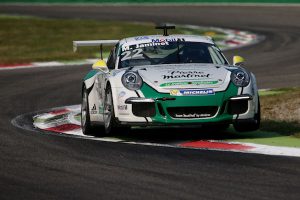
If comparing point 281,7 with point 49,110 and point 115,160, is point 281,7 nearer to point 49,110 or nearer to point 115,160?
point 49,110

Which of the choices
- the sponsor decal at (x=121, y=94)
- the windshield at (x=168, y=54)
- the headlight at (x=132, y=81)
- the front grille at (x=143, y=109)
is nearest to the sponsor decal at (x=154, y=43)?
the windshield at (x=168, y=54)

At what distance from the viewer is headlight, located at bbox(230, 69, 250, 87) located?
11.2 m

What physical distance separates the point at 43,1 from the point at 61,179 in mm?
40316

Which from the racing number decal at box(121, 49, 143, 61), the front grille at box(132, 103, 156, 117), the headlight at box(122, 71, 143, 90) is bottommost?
the front grille at box(132, 103, 156, 117)

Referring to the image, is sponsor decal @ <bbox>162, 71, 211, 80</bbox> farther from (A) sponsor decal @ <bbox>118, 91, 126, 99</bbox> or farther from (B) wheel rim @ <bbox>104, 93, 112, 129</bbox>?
(B) wheel rim @ <bbox>104, 93, 112, 129</bbox>

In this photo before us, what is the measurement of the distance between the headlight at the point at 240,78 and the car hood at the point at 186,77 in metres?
0.07

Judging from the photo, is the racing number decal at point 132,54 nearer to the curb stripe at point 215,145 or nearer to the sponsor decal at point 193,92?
the sponsor decal at point 193,92

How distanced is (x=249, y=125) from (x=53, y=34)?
2155 centimetres

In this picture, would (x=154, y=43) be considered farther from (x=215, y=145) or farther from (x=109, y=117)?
A: (x=215, y=145)

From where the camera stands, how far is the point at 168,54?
12250 millimetres

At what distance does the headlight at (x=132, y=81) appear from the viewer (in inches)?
443

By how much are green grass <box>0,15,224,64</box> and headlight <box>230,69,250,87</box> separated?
13113 mm

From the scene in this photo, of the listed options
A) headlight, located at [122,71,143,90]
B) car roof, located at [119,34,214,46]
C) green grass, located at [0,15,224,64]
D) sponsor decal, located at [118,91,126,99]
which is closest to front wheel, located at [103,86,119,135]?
sponsor decal, located at [118,91,126,99]

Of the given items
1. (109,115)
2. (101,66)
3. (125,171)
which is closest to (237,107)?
(109,115)
